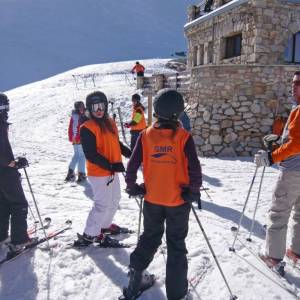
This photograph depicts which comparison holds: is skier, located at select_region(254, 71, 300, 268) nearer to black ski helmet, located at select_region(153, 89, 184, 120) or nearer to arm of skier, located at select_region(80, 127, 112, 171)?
black ski helmet, located at select_region(153, 89, 184, 120)

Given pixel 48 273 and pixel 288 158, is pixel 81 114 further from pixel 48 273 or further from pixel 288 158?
pixel 288 158

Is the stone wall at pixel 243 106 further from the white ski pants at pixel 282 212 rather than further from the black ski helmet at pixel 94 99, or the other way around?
the black ski helmet at pixel 94 99

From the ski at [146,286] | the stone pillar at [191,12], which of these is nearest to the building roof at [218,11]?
the stone pillar at [191,12]

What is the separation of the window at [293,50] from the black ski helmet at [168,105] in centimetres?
1285

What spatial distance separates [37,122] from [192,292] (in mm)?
17003

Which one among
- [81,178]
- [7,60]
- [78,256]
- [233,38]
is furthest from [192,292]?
[7,60]

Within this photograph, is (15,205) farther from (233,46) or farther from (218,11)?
(218,11)

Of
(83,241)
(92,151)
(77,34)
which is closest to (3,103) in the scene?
(92,151)

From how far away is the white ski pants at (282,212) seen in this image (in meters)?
3.69

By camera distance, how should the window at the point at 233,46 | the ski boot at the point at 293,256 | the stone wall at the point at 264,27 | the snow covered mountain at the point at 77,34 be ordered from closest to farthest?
the ski boot at the point at 293,256 < the stone wall at the point at 264,27 < the window at the point at 233,46 < the snow covered mountain at the point at 77,34

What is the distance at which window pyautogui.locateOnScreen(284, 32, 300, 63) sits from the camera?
47.2ft

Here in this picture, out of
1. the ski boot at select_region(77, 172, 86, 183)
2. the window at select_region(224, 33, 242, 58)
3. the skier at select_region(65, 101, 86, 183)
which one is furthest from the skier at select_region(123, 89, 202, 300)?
the window at select_region(224, 33, 242, 58)

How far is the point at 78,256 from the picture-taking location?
4230 mm

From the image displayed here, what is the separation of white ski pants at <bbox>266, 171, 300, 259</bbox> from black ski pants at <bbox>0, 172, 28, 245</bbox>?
9.38ft
